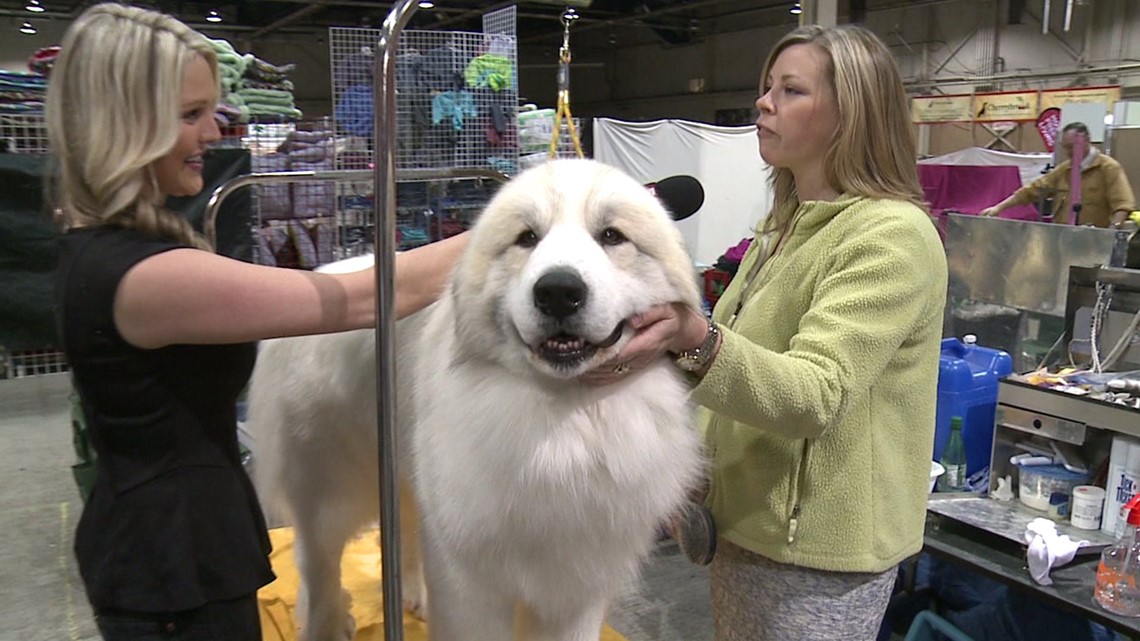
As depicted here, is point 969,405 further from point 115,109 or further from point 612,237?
point 115,109

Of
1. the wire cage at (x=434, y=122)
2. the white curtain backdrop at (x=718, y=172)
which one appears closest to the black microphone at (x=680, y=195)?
the wire cage at (x=434, y=122)

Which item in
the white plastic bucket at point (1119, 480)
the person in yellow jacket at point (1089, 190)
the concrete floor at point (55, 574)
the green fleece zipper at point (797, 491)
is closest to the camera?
the green fleece zipper at point (797, 491)

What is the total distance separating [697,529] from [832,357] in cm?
42

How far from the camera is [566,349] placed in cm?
114

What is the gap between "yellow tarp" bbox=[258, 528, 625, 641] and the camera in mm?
2240

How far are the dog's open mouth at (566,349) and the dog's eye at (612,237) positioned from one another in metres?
0.17

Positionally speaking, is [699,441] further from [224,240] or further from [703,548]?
[224,240]

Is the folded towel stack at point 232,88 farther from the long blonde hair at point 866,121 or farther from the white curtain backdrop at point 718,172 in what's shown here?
the white curtain backdrop at point 718,172

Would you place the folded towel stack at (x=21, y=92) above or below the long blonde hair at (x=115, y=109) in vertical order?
above

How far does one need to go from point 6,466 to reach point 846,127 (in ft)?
16.7

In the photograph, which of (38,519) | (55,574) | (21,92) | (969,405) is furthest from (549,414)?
(21,92)

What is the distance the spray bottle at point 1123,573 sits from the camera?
178 cm

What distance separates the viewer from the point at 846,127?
1358 mm

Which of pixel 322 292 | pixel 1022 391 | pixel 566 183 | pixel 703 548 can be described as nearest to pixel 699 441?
pixel 703 548
